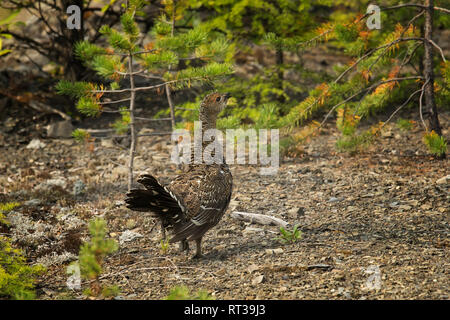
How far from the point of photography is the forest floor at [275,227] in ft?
17.9

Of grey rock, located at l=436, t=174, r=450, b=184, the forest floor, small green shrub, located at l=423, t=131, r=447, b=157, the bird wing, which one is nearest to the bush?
the forest floor

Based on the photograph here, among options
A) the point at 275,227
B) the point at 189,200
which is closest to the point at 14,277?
the point at 189,200

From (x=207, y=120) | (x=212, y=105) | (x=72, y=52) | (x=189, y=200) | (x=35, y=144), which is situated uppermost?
(x=72, y=52)

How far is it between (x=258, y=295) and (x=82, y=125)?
8.77 metres

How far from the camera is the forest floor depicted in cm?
546

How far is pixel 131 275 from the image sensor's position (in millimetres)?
5961

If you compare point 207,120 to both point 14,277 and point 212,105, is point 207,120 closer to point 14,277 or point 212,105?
point 212,105

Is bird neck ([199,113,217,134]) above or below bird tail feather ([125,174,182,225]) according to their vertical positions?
above

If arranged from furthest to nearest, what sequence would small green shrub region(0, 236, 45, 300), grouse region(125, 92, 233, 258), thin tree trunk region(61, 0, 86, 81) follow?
thin tree trunk region(61, 0, 86, 81) < grouse region(125, 92, 233, 258) < small green shrub region(0, 236, 45, 300)

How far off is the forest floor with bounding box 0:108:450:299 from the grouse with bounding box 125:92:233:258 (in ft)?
1.62

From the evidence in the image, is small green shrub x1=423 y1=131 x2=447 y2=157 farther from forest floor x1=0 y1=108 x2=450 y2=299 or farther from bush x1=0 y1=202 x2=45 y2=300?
bush x1=0 y1=202 x2=45 y2=300

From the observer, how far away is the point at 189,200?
6105 mm

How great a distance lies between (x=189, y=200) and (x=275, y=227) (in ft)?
5.73

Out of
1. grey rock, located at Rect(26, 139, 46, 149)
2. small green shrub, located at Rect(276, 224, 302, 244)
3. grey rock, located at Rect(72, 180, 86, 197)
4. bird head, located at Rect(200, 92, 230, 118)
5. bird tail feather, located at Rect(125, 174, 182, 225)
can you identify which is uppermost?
bird head, located at Rect(200, 92, 230, 118)
